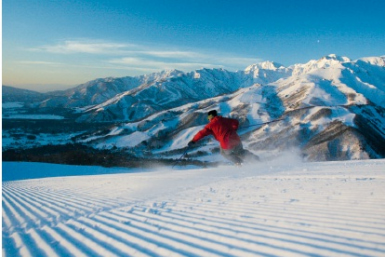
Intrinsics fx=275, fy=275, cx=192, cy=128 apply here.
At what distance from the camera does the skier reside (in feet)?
41.8

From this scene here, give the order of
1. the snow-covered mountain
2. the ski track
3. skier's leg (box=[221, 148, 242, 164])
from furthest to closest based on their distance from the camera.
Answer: the snow-covered mountain < skier's leg (box=[221, 148, 242, 164]) < the ski track

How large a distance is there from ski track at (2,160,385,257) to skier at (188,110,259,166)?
4.67m

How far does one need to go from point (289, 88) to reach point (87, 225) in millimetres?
129539

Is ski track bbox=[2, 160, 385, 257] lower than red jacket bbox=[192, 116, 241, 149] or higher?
lower

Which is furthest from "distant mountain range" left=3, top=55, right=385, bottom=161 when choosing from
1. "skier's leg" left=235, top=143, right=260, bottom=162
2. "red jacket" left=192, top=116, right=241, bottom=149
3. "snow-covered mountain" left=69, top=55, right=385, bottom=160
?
"red jacket" left=192, top=116, right=241, bottom=149

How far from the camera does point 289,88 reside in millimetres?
125250

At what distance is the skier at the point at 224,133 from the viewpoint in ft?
41.8

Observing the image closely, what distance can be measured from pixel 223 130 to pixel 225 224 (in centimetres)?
818

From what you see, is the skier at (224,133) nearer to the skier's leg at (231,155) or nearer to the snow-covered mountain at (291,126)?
the skier's leg at (231,155)

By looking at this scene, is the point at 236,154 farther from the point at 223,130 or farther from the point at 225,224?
the point at 225,224

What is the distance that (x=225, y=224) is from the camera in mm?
5008

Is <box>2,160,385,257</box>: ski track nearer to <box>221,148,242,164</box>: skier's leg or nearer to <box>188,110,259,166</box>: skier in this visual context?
<box>188,110,259,166</box>: skier

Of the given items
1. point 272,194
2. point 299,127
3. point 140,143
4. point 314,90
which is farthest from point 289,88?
point 272,194

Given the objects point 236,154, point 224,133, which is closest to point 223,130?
point 224,133
